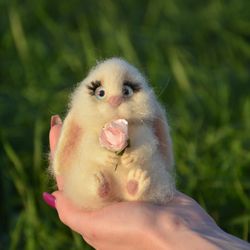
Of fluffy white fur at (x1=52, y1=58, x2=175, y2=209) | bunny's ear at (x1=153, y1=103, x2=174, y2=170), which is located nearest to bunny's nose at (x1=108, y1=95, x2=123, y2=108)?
fluffy white fur at (x1=52, y1=58, x2=175, y2=209)

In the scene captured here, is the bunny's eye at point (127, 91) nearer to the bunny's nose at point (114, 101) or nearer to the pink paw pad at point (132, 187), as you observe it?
the bunny's nose at point (114, 101)

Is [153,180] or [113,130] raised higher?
[113,130]

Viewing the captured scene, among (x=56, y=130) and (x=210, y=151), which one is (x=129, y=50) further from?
(x=56, y=130)

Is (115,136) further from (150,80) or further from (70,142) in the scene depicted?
(150,80)

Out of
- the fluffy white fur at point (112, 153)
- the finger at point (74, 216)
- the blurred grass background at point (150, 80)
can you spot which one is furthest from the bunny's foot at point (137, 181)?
the blurred grass background at point (150, 80)

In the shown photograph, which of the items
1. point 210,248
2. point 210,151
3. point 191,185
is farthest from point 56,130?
point 210,151

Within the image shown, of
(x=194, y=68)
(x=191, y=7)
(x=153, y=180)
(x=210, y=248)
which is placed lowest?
(x=210, y=248)

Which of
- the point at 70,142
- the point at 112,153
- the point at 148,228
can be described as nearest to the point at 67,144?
the point at 70,142
